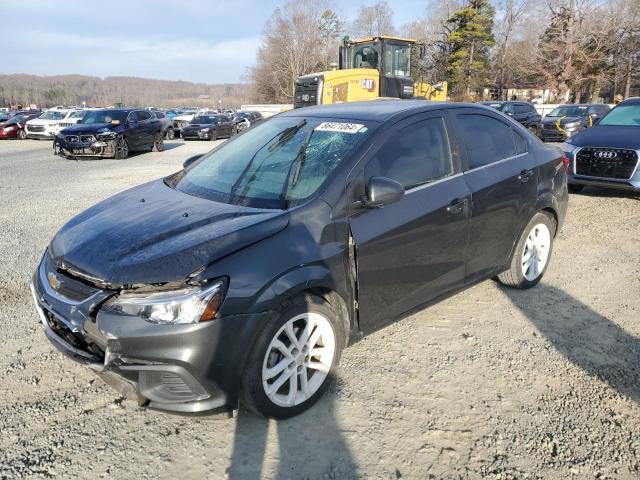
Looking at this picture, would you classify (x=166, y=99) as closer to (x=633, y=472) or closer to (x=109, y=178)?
(x=109, y=178)

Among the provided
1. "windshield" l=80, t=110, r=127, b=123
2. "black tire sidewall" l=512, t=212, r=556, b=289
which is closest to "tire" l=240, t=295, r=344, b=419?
"black tire sidewall" l=512, t=212, r=556, b=289

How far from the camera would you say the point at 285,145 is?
11.2ft

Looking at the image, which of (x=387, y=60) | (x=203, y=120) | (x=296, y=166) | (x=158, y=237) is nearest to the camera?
(x=158, y=237)

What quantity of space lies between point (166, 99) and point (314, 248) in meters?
143

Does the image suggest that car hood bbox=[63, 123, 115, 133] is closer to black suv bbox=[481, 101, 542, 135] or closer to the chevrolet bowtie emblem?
the chevrolet bowtie emblem

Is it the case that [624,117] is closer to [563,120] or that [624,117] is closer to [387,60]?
[387,60]

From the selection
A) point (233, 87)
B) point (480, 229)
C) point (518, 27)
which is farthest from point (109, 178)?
point (233, 87)

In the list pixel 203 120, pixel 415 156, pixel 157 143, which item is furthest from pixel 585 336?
pixel 203 120

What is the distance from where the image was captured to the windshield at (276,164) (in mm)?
2980

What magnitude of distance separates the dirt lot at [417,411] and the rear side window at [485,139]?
1.25 metres

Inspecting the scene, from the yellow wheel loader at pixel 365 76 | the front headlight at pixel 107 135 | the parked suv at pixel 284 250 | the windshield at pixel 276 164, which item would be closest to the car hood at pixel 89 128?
the front headlight at pixel 107 135

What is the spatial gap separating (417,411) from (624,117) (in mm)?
8058

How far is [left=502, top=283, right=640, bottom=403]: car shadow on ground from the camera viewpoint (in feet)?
10.2

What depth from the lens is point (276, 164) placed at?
3252 mm
